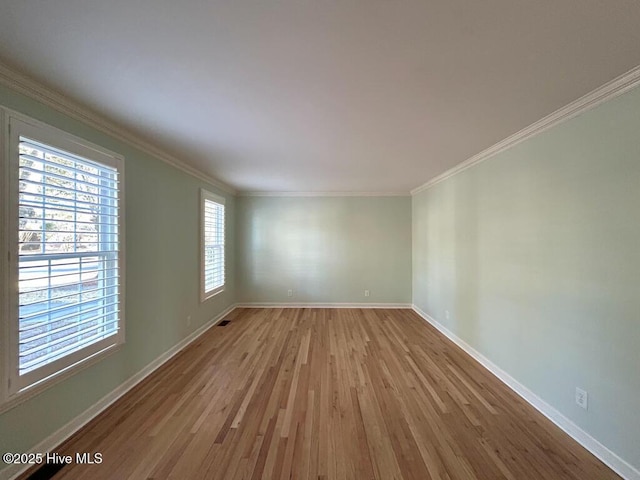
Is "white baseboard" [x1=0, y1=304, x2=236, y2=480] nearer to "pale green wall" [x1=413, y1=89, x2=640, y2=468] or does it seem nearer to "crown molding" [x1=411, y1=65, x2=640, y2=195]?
"pale green wall" [x1=413, y1=89, x2=640, y2=468]

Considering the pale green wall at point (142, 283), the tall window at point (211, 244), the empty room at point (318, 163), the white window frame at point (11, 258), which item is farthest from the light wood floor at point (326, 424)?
the tall window at point (211, 244)

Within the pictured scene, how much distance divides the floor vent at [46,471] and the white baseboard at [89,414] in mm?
74

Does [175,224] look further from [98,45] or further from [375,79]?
[375,79]

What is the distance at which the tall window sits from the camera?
13.5 feet

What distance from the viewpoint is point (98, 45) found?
52.5 inches

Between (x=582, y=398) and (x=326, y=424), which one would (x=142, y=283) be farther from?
(x=582, y=398)

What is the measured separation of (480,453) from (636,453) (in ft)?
2.75

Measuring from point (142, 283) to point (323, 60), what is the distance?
2.65 metres

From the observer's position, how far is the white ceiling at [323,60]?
3.74ft

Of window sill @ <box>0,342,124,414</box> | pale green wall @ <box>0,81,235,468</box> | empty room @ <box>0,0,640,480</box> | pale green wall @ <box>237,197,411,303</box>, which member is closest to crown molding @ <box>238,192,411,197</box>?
pale green wall @ <box>237,197,411,303</box>

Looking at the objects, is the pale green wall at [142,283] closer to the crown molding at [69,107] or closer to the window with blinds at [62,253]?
the crown molding at [69,107]

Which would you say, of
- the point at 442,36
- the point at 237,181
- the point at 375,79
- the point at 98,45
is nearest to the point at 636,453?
the point at 442,36

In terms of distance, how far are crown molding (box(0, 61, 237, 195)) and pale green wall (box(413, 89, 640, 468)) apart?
365 cm

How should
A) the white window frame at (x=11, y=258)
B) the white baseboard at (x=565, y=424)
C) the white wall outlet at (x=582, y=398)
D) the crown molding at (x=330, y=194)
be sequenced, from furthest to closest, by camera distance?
the crown molding at (x=330, y=194) → the white wall outlet at (x=582, y=398) → the white baseboard at (x=565, y=424) → the white window frame at (x=11, y=258)
